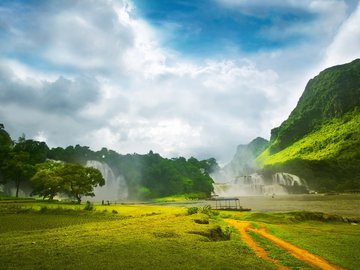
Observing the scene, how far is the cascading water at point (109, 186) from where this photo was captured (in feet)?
527

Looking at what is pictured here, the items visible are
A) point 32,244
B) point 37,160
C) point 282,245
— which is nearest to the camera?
point 32,244

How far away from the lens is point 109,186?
16812 centimetres

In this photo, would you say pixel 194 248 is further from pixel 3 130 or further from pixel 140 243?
pixel 3 130

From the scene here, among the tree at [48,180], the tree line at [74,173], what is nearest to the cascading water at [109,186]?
the tree line at [74,173]

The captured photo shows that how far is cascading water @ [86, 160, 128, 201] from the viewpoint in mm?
160512

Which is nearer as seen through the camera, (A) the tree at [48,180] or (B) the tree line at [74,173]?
(A) the tree at [48,180]

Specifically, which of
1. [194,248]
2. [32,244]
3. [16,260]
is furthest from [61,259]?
[194,248]

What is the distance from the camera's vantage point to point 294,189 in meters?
197

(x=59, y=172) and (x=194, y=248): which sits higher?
(x=59, y=172)

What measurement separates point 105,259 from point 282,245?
14916 mm

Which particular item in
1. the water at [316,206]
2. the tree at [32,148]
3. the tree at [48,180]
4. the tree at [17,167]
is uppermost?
the tree at [32,148]

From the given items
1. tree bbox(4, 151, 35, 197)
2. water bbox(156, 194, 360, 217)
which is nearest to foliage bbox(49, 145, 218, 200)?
water bbox(156, 194, 360, 217)

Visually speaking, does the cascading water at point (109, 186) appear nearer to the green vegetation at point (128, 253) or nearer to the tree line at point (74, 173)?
the tree line at point (74, 173)

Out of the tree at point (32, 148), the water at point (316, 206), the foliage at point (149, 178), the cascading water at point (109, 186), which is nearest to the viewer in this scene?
the water at point (316, 206)
